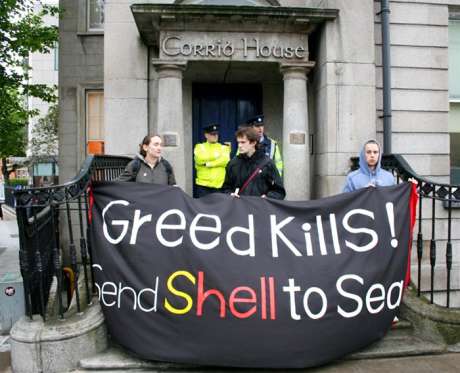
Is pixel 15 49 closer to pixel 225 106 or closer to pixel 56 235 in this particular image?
pixel 225 106

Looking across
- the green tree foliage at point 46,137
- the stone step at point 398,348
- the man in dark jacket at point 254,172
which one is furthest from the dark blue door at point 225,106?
the green tree foliage at point 46,137

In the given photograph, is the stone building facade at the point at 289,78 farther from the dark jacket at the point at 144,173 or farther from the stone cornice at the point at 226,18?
the dark jacket at the point at 144,173

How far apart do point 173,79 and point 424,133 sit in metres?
A: 4.21

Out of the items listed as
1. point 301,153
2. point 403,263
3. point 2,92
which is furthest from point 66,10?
point 403,263

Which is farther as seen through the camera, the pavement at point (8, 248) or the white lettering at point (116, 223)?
the pavement at point (8, 248)

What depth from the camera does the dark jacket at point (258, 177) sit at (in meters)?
5.02

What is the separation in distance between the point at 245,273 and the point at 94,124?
1154cm

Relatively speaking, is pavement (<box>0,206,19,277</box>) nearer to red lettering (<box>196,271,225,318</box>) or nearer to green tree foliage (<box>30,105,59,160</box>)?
red lettering (<box>196,271,225,318</box>)

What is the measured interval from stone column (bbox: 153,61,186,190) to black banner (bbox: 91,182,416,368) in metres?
2.54

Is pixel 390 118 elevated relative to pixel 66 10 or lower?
lower

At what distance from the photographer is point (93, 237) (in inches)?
168

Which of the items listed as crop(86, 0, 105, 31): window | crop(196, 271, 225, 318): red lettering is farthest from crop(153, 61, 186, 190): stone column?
crop(86, 0, 105, 31): window

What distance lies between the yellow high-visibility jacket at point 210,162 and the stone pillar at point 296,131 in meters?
1.02

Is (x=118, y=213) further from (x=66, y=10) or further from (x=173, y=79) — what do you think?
(x=66, y=10)
